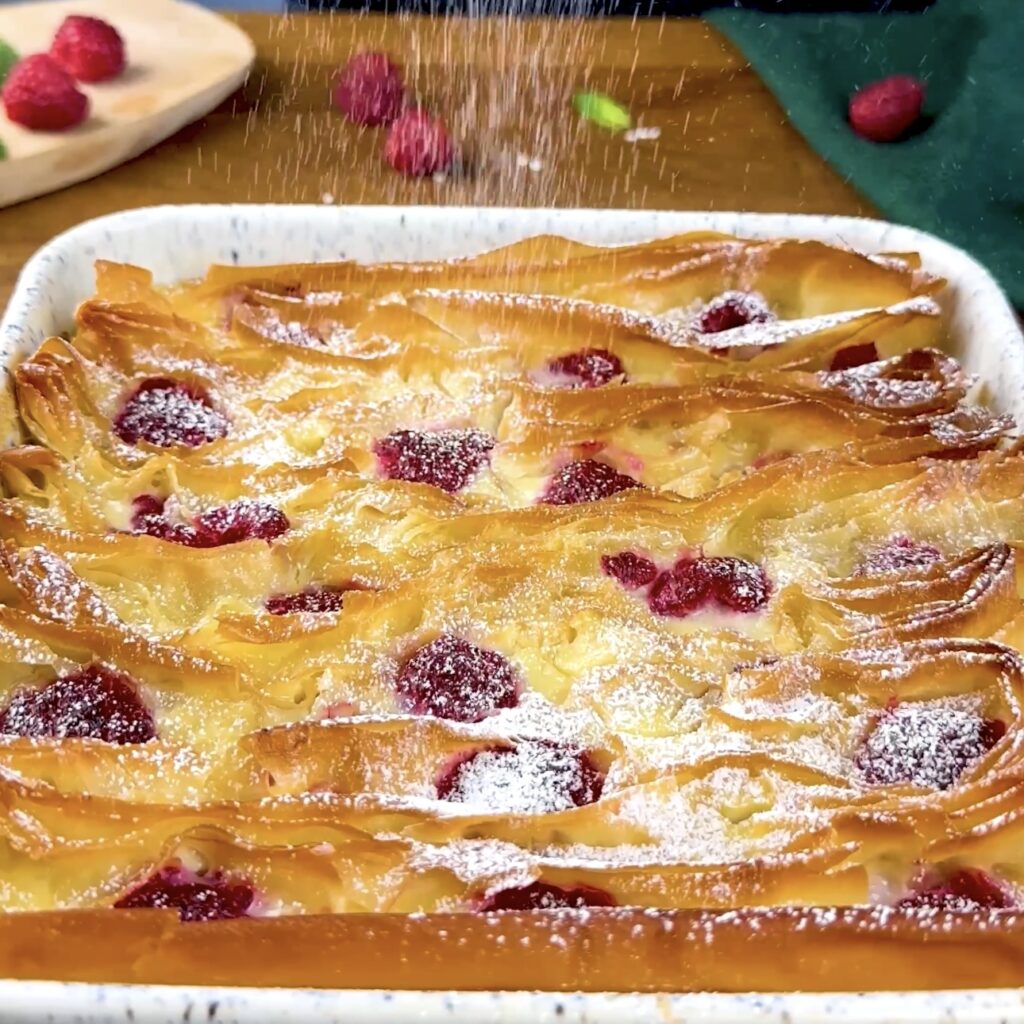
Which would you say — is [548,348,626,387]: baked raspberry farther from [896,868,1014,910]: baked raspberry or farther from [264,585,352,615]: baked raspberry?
[896,868,1014,910]: baked raspberry

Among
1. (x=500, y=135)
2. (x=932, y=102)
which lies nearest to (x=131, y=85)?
(x=500, y=135)

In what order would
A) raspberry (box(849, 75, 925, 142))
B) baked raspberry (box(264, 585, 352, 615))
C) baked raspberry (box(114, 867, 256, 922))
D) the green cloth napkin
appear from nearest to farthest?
baked raspberry (box(114, 867, 256, 922)), baked raspberry (box(264, 585, 352, 615)), the green cloth napkin, raspberry (box(849, 75, 925, 142))

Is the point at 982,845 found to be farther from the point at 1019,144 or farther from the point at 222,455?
the point at 1019,144

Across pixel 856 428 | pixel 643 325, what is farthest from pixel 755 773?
pixel 643 325

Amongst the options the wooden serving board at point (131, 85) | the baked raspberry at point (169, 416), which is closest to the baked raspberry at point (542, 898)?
the baked raspberry at point (169, 416)

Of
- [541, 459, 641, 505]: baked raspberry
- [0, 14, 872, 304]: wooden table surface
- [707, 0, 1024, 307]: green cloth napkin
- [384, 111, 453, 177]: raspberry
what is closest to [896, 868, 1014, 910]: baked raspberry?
[541, 459, 641, 505]: baked raspberry
